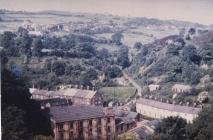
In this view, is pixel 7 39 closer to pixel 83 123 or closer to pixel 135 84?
pixel 83 123

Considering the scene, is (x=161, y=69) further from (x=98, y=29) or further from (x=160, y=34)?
(x=98, y=29)

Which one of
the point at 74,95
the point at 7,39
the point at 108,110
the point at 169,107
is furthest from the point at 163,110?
the point at 7,39

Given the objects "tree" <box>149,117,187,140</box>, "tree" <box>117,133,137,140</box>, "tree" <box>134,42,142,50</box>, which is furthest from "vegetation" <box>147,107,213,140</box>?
"tree" <box>134,42,142,50</box>

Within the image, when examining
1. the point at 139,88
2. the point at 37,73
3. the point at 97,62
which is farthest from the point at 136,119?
the point at 37,73

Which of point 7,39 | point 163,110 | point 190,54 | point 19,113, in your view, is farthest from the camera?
point 190,54

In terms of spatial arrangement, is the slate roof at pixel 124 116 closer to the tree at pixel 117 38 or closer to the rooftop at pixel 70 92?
the rooftop at pixel 70 92

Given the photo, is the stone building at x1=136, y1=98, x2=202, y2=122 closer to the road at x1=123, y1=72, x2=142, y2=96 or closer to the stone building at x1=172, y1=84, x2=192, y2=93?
the road at x1=123, y1=72, x2=142, y2=96

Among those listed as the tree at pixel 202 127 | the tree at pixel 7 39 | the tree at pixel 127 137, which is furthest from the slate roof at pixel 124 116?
the tree at pixel 7 39
